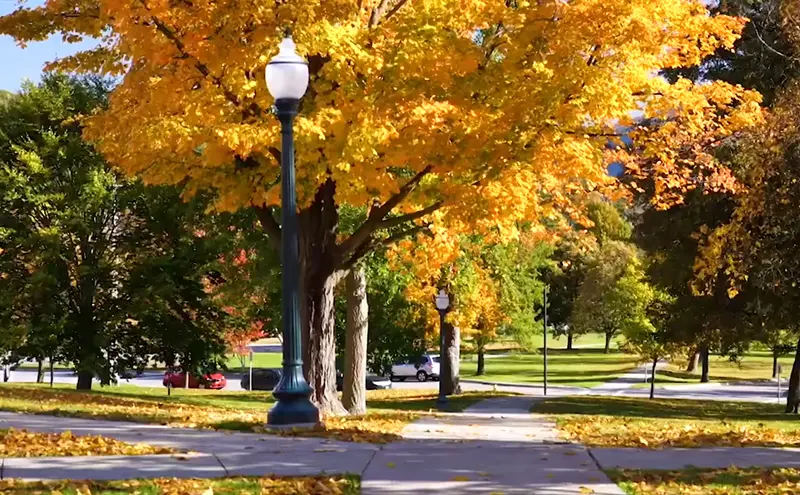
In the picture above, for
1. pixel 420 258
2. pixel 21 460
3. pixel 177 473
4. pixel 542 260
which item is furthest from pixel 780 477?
pixel 542 260

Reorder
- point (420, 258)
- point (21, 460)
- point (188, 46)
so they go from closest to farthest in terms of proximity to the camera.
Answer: point (21, 460), point (188, 46), point (420, 258)

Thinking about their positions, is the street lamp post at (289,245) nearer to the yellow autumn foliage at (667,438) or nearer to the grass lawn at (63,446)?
the grass lawn at (63,446)

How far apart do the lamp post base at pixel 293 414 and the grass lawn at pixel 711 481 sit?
12.0 feet

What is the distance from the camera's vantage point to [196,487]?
7.60 metres

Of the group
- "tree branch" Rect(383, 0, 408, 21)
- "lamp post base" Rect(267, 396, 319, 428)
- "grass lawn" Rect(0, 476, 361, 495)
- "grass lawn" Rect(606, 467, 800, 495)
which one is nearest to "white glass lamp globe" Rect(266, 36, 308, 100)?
"lamp post base" Rect(267, 396, 319, 428)

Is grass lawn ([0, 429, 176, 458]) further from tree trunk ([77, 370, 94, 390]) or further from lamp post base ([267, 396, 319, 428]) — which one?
tree trunk ([77, 370, 94, 390])

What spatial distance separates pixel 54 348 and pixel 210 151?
16.3 meters

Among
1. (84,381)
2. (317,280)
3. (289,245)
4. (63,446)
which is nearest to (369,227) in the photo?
(317,280)

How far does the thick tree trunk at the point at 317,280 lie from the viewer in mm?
17812

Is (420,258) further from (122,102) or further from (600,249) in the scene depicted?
(600,249)

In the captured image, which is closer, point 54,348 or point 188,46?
point 188,46

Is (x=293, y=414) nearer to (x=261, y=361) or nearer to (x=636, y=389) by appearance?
(x=636, y=389)

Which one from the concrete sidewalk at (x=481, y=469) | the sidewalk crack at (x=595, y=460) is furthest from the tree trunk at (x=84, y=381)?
the sidewalk crack at (x=595, y=460)

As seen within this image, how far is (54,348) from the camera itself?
28828 mm
